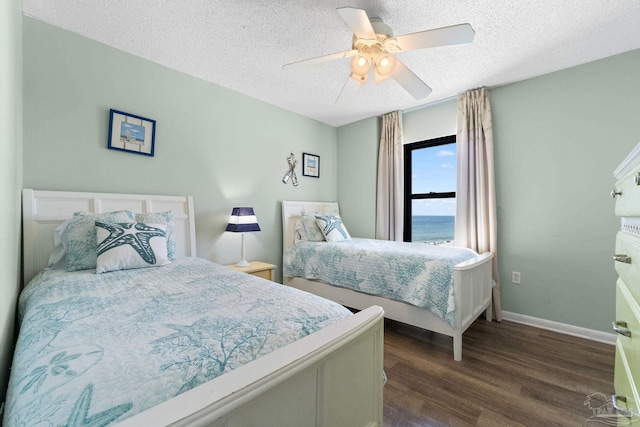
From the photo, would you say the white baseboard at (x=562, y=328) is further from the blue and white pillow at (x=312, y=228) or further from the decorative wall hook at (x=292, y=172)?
the decorative wall hook at (x=292, y=172)

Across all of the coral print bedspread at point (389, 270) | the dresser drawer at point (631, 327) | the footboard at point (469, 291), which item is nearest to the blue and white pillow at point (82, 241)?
the coral print bedspread at point (389, 270)

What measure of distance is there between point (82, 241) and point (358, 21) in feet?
7.23

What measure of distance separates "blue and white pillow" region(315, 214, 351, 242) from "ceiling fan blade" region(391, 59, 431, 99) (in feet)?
5.51

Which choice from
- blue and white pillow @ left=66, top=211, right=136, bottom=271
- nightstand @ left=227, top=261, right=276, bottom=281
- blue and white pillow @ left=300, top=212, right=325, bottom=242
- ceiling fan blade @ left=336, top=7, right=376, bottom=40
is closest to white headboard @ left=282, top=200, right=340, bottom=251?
blue and white pillow @ left=300, top=212, right=325, bottom=242

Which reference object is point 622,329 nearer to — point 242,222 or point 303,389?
point 303,389

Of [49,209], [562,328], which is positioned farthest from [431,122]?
[49,209]


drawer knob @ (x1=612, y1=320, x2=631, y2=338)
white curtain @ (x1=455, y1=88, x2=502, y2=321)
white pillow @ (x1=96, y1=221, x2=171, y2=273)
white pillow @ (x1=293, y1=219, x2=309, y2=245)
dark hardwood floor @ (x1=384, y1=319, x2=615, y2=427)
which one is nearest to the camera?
drawer knob @ (x1=612, y1=320, x2=631, y2=338)

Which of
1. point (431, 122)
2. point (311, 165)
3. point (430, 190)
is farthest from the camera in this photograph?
point (311, 165)

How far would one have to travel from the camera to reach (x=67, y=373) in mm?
644

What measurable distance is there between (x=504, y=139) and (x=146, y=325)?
3384 mm

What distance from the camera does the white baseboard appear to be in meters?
2.25

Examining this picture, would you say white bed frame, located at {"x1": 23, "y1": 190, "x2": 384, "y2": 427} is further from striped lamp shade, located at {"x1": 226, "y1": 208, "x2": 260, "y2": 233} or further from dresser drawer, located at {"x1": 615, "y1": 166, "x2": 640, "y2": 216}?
striped lamp shade, located at {"x1": 226, "y1": 208, "x2": 260, "y2": 233}

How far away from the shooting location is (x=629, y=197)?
94 centimetres

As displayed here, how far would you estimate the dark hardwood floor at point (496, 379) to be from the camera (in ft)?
4.74
